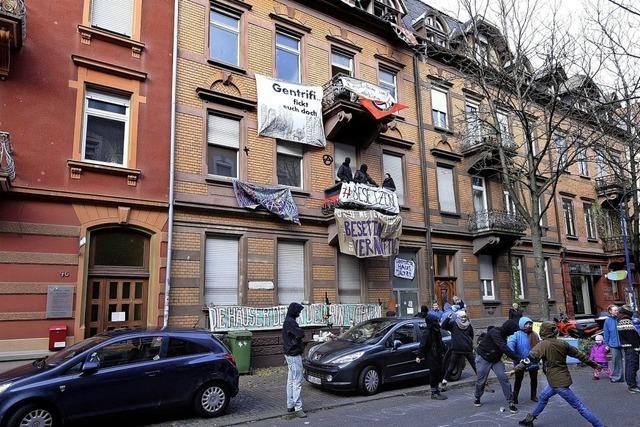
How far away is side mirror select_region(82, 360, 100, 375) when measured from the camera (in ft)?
22.2

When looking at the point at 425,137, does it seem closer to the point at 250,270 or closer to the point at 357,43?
the point at 357,43

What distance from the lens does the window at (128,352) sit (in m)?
7.12

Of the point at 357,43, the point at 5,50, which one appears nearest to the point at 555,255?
Result: the point at 357,43

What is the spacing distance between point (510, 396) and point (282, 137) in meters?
9.39

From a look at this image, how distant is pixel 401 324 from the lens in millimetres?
10508

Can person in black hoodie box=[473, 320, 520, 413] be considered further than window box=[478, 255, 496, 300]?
No

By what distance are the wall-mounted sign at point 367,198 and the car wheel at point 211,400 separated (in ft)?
23.7

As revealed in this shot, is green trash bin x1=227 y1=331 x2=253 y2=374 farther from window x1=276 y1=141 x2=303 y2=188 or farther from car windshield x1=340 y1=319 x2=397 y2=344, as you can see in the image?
window x1=276 y1=141 x2=303 y2=188

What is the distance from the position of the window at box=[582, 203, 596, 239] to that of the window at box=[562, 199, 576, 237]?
1469mm

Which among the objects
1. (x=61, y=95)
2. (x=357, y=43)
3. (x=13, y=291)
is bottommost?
(x=13, y=291)

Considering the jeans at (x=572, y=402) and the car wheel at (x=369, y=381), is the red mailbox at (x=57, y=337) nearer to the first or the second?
the car wheel at (x=369, y=381)

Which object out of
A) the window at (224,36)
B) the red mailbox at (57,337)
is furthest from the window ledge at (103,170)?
the window at (224,36)

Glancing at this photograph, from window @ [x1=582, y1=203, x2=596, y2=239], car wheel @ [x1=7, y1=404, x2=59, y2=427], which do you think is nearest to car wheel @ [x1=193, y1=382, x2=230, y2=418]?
car wheel @ [x1=7, y1=404, x2=59, y2=427]

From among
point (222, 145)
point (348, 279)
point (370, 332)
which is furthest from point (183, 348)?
point (348, 279)
